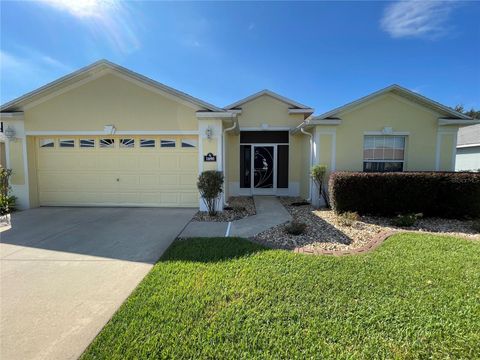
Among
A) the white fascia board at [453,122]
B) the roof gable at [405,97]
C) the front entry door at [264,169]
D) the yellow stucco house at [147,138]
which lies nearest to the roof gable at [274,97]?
the front entry door at [264,169]

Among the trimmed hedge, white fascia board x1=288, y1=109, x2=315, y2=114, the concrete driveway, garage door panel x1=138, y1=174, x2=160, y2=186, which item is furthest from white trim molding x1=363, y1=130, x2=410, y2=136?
garage door panel x1=138, y1=174, x2=160, y2=186

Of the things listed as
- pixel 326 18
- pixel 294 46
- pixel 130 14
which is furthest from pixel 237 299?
pixel 294 46

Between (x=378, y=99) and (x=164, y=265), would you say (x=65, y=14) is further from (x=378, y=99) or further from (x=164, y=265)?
(x=378, y=99)

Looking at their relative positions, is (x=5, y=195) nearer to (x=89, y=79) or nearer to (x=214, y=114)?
(x=89, y=79)

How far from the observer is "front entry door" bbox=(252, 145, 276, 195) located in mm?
12438

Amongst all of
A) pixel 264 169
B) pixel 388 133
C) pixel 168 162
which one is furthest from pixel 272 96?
pixel 168 162

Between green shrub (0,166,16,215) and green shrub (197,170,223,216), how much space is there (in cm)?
710

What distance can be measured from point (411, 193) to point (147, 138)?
928cm

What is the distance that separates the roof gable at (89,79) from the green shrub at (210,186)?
7.65 ft

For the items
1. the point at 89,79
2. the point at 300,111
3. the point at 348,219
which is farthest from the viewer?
the point at 300,111

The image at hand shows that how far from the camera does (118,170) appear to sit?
29.3ft

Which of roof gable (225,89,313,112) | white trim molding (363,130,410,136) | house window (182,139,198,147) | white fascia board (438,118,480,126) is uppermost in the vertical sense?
roof gable (225,89,313,112)

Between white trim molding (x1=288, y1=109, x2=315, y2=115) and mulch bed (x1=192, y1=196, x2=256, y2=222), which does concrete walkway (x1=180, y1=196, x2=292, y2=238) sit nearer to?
mulch bed (x1=192, y1=196, x2=256, y2=222)

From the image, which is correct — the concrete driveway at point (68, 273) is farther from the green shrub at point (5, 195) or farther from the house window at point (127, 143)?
the house window at point (127, 143)
